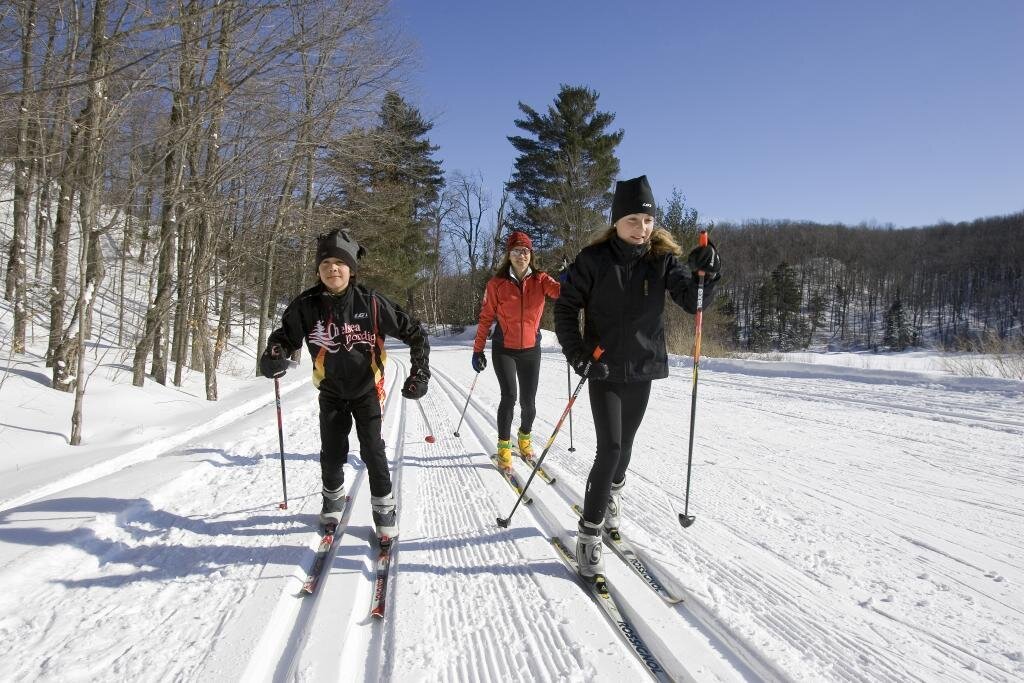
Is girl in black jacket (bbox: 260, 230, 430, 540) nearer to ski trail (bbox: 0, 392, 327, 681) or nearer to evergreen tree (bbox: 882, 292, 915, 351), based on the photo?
ski trail (bbox: 0, 392, 327, 681)

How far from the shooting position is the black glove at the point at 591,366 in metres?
2.60

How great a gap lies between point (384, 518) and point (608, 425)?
1.46 meters

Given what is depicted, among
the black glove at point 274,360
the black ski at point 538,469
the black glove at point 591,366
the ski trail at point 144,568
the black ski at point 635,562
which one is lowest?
the ski trail at point 144,568

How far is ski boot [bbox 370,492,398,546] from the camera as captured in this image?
3027 mm

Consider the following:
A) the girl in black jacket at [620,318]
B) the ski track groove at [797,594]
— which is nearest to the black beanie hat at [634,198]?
the girl in black jacket at [620,318]

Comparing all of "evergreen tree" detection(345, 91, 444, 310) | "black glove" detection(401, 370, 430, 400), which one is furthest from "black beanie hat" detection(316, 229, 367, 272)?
"evergreen tree" detection(345, 91, 444, 310)

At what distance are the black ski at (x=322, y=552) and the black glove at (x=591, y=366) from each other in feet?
5.69

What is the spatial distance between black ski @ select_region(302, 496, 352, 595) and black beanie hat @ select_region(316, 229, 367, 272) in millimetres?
1651

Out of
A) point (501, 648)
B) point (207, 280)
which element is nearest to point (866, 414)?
point (501, 648)

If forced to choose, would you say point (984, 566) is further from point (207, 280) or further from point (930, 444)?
point (207, 280)

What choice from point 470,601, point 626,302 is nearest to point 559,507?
point 470,601

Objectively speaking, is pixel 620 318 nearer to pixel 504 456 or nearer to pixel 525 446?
pixel 504 456

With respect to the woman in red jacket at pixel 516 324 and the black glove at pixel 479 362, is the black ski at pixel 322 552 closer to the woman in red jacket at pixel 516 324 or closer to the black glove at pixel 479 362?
the woman in red jacket at pixel 516 324

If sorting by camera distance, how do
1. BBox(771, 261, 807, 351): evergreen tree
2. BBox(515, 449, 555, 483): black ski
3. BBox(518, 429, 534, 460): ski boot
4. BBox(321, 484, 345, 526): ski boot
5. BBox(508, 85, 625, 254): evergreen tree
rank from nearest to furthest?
BBox(321, 484, 345, 526): ski boot < BBox(515, 449, 555, 483): black ski < BBox(518, 429, 534, 460): ski boot < BBox(508, 85, 625, 254): evergreen tree < BBox(771, 261, 807, 351): evergreen tree
